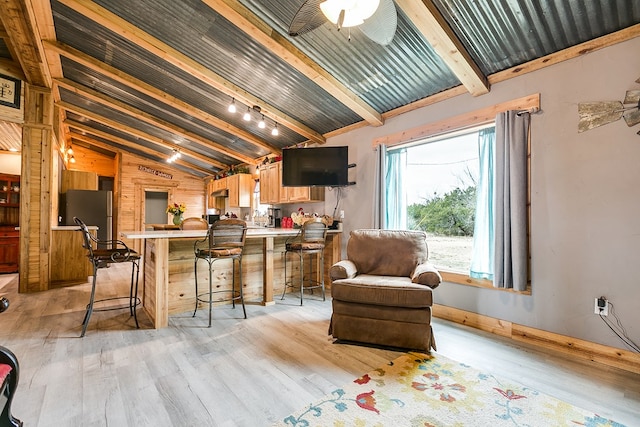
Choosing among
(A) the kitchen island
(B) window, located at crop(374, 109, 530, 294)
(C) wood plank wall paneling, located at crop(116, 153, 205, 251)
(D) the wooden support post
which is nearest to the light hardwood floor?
(A) the kitchen island

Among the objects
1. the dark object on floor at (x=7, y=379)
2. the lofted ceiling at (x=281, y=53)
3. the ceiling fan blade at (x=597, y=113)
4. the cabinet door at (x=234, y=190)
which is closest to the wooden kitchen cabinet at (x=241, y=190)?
the cabinet door at (x=234, y=190)

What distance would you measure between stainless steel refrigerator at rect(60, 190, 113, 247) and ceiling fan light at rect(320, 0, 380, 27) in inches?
238

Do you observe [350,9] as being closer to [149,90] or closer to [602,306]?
[602,306]

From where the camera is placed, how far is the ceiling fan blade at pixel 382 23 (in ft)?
6.07

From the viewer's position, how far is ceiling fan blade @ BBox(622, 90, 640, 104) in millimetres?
2176

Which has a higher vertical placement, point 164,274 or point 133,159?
point 133,159

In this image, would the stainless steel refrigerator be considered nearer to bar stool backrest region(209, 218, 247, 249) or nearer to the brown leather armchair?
bar stool backrest region(209, 218, 247, 249)

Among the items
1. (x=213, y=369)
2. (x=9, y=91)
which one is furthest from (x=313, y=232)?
(x=9, y=91)

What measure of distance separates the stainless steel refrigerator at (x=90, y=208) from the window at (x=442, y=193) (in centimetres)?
560

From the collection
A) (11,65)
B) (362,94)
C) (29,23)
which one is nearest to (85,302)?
(29,23)

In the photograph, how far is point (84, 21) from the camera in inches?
124

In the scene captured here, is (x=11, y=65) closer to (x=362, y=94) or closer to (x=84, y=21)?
(x=84, y=21)

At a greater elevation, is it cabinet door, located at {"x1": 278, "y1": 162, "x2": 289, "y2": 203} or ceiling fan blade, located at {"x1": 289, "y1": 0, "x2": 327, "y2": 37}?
ceiling fan blade, located at {"x1": 289, "y1": 0, "x2": 327, "y2": 37}

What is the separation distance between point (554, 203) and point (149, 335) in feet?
12.7
